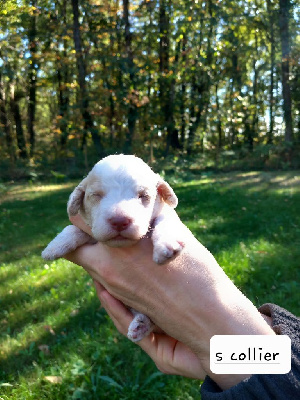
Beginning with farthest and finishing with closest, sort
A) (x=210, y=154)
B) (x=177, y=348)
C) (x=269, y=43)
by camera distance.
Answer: (x=269, y=43), (x=210, y=154), (x=177, y=348)

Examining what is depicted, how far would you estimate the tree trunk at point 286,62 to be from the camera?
1496 cm

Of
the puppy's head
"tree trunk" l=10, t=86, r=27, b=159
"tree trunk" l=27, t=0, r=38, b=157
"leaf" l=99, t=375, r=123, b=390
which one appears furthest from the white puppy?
"tree trunk" l=10, t=86, r=27, b=159

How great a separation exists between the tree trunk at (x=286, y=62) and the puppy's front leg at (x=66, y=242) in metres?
15.6

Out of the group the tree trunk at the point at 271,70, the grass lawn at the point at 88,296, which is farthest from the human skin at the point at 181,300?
the tree trunk at the point at 271,70

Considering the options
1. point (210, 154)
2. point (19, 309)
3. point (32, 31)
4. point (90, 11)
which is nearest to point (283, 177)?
point (210, 154)

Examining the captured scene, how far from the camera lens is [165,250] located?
1.78 metres

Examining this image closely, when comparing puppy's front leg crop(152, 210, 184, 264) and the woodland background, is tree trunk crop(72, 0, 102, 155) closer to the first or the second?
the woodland background

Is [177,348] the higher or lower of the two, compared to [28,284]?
higher

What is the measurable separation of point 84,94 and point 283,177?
7254 millimetres

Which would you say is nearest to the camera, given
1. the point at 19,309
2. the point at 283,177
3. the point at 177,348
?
the point at 177,348

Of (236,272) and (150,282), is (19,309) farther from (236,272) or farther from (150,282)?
(150,282)

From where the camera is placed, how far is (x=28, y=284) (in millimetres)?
4723

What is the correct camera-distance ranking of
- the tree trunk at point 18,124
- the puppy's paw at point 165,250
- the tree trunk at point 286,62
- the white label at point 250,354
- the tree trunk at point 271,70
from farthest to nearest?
the tree trunk at point 18,124, the tree trunk at point 271,70, the tree trunk at point 286,62, the puppy's paw at point 165,250, the white label at point 250,354

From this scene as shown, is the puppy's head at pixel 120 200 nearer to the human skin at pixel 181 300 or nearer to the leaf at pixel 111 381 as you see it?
the human skin at pixel 181 300
